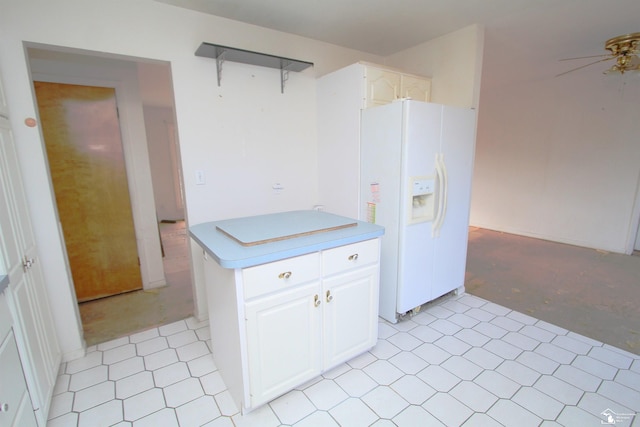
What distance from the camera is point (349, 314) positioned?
1777 mm

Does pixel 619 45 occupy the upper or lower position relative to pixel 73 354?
upper

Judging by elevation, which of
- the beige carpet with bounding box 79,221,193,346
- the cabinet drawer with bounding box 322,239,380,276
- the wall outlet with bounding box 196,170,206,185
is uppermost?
the wall outlet with bounding box 196,170,206,185

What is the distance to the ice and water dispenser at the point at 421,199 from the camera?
2.15 meters

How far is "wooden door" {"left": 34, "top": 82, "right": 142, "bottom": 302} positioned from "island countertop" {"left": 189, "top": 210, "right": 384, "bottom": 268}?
160 centimetres

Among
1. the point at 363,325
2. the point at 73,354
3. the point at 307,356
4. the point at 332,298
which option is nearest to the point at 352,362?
the point at 363,325

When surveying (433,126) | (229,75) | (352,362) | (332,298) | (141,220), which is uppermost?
(229,75)

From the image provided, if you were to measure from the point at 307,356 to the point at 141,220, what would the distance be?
2329 mm

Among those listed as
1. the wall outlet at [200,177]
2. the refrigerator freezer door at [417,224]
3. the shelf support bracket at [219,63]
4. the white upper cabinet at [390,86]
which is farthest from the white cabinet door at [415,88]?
the wall outlet at [200,177]

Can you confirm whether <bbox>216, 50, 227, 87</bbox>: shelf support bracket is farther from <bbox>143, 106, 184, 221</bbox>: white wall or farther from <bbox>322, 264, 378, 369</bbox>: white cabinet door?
<bbox>143, 106, 184, 221</bbox>: white wall

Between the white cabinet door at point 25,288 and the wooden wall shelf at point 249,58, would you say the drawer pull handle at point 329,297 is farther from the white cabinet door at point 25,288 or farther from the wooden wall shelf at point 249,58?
the wooden wall shelf at point 249,58

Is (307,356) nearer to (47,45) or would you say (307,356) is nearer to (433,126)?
(433,126)

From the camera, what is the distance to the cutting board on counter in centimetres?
154

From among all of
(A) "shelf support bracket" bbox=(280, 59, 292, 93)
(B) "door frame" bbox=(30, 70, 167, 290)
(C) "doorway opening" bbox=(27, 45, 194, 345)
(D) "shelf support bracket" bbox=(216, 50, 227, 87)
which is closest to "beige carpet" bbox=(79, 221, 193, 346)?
(C) "doorway opening" bbox=(27, 45, 194, 345)

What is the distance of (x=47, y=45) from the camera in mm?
1729
